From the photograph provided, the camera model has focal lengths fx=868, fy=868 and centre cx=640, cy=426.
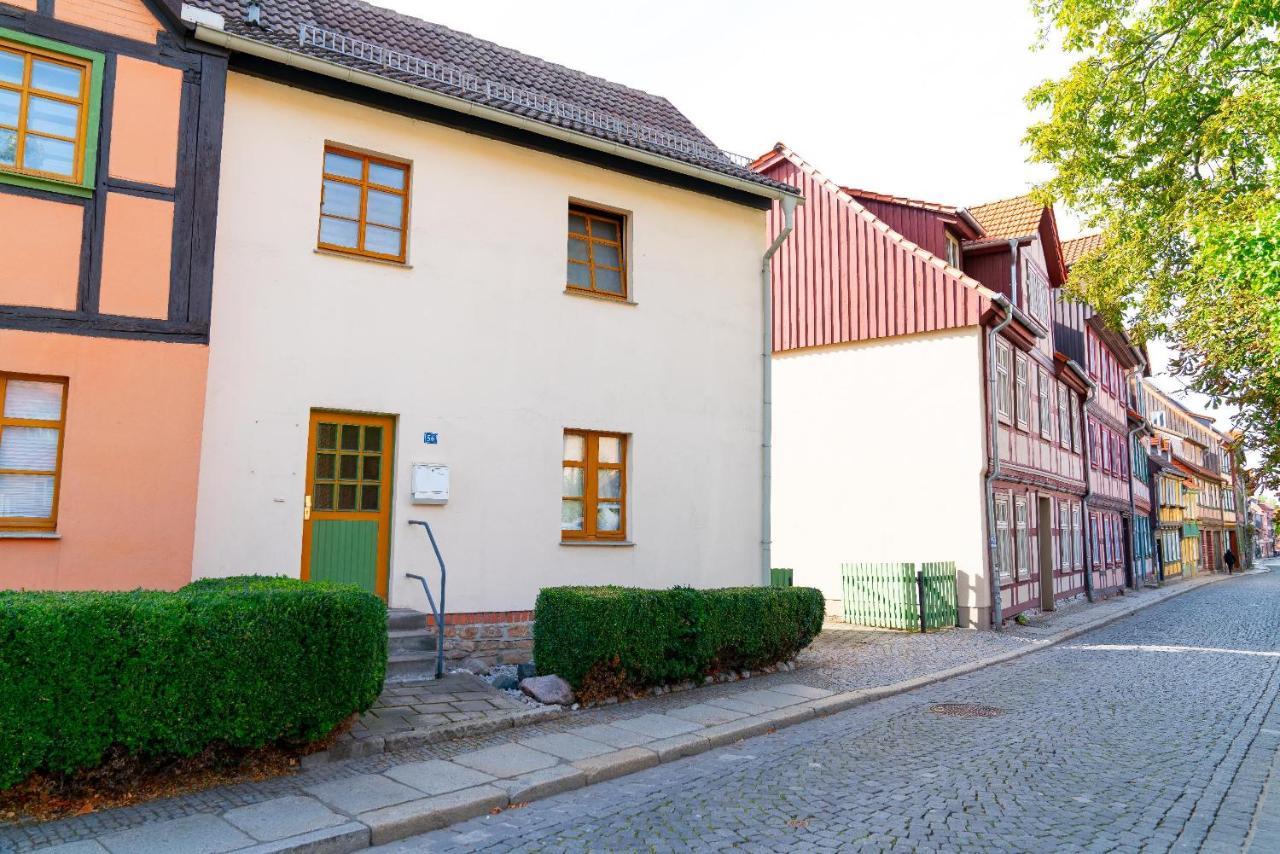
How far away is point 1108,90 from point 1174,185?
1.87 meters

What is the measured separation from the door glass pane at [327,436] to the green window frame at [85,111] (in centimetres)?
302

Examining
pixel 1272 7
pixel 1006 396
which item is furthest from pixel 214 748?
pixel 1006 396

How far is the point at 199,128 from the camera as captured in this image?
852 centimetres

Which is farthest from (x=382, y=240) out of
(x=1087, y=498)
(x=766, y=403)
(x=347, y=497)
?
(x=1087, y=498)

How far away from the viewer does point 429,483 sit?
9516 millimetres

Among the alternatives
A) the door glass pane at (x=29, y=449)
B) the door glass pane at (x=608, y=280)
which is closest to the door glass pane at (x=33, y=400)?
the door glass pane at (x=29, y=449)

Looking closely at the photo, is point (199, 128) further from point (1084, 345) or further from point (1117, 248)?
point (1084, 345)

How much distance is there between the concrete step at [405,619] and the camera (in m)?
9.09

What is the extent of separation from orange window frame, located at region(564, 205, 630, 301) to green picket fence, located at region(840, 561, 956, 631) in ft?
25.3

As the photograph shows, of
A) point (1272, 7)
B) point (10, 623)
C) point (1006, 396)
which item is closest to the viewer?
point (10, 623)

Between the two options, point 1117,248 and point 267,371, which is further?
point 1117,248

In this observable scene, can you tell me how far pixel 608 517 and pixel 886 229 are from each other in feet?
31.2

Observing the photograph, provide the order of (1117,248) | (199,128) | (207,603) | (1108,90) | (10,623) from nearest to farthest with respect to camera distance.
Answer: (10,623) < (207,603) < (199,128) < (1108,90) < (1117,248)

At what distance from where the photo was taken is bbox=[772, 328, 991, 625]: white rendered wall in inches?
640
